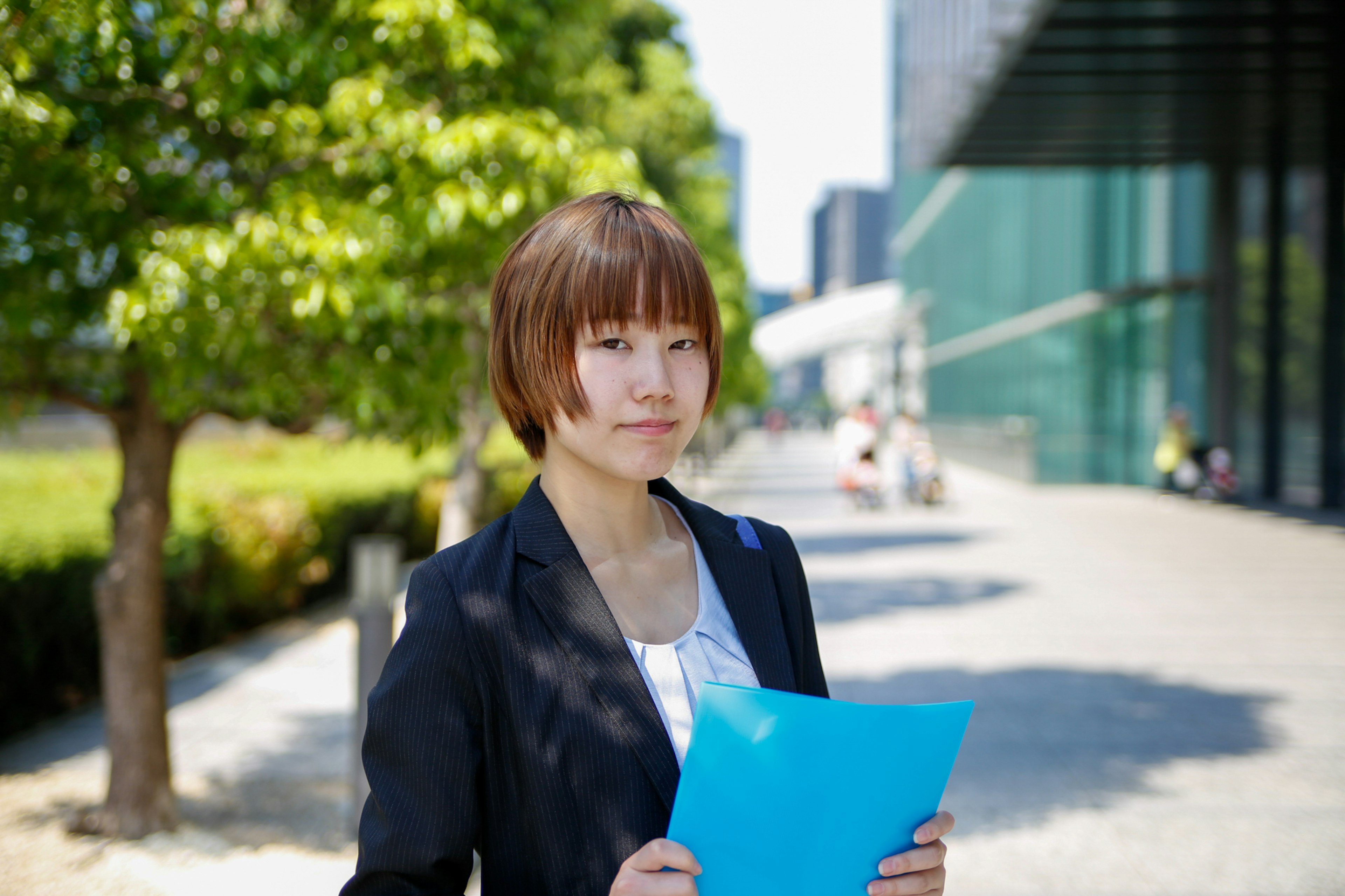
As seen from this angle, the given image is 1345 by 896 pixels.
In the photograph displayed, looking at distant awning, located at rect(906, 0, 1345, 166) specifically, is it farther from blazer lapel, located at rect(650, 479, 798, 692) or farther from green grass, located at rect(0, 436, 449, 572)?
blazer lapel, located at rect(650, 479, 798, 692)

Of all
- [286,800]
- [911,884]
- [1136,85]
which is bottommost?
[286,800]

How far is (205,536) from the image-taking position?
8.59m

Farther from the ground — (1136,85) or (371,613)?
(1136,85)

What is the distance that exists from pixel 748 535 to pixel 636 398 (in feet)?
1.27

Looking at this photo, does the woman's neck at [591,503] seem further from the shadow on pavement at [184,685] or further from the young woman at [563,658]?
the shadow on pavement at [184,685]

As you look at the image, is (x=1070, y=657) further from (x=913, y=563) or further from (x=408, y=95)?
(x=408, y=95)

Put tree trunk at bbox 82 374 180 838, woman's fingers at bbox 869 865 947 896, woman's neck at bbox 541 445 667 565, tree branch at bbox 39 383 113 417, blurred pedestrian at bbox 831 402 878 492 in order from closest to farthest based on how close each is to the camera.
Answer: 1. woman's fingers at bbox 869 865 947 896
2. woman's neck at bbox 541 445 667 565
3. tree branch at bbox 39 383 113 417
4. tree trunk at bbox 82 374 180 838
5. blurred pedestrian at bbox 831 402 878 492

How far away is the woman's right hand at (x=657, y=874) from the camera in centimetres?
120

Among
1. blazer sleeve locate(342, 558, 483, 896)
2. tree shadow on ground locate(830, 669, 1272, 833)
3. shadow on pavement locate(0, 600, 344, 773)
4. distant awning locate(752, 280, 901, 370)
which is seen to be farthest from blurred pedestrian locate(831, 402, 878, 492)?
distant awning locate(752, 280, 901, 370)

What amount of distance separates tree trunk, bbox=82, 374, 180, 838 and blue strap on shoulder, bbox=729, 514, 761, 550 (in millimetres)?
3878

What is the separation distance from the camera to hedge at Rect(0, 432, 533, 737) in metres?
6.36

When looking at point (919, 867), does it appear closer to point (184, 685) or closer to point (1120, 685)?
point (1120, 685)

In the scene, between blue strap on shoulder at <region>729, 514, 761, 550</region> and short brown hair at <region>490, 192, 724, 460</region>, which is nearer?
short brown hair at <region>490, 192, 724, 460</region>

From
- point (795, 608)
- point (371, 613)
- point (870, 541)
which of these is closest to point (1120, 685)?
point (371, 613)
